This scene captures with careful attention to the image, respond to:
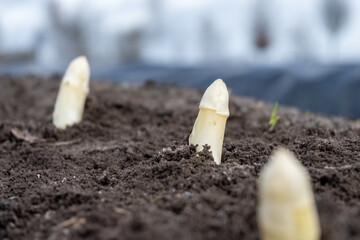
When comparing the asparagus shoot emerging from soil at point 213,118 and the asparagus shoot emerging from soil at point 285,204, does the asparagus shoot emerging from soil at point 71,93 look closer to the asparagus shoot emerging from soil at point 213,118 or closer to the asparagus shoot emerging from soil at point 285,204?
the asparagus shoot emerging from soil at point 213,118

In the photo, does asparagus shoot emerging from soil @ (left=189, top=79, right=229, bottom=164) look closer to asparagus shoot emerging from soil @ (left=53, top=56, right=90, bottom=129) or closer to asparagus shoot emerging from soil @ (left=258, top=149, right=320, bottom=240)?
asparagus shoot emerging from soil @ (left=258, top=149, right=320, bottom=240)

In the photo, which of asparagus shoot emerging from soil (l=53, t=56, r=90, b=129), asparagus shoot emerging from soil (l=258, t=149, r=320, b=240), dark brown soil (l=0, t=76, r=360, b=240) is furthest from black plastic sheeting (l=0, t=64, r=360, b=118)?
asparagus shoot emerging from soil (l=258, t=149, r=320, b=240)

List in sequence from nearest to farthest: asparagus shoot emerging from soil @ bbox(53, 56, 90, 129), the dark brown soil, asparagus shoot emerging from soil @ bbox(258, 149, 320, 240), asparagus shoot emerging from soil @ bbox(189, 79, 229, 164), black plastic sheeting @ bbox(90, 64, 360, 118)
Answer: asparagus shoot emerging from soil @ bbox(258, 149, 320, 240) → the dark brown soil → asparagus shoot emerging from soil @ bbox(189, 79, 229, 164) → asparagus shoot emerging from soil @ bbox(53, 56, 90, 129) → black plastic sheeting @ bbox(90, 64, 360, 118)

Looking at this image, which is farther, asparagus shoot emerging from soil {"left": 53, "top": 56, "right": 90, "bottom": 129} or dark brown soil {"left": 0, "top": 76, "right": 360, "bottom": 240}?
asparagus shoot emerging from soil {"left": 53, "top": 56, "right": 90, "bottom": 129}

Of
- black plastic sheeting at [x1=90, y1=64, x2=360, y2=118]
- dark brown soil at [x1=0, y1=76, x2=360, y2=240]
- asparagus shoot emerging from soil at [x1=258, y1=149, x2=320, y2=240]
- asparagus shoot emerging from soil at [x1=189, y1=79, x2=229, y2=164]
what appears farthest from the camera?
black plastic sheeting at [x1=90, y1=64, x2=360, y2=118]

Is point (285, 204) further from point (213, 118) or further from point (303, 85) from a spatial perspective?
point (303, 85)

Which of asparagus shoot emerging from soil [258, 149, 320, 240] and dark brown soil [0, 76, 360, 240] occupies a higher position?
asparagus shoot emerging from soil [258, 149, 320, 240]
